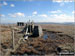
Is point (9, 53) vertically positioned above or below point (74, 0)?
below

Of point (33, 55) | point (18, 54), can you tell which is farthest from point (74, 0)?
point (18, 54)

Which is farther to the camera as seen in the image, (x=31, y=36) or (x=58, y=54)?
(x=31, y=36)

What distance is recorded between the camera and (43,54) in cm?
260

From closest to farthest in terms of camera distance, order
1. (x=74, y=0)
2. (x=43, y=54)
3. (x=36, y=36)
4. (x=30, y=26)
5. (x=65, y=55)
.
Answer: (x=74, y=0) → (x=65, y=55) → (x=43, y=54) → (x=36, y=36) → (x=30, y=26)

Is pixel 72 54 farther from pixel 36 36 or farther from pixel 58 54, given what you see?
pixel 36 36

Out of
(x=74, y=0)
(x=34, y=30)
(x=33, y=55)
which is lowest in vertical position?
(x=33, y=55)

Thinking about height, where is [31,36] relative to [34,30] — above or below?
below

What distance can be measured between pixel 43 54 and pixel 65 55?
650 millimetres

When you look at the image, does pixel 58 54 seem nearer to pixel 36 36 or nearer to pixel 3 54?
pixel 3 54

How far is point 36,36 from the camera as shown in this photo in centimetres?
495

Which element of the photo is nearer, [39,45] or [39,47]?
[39,47]

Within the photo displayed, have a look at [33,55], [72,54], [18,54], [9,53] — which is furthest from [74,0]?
[9,53]

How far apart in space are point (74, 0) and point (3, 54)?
2.54 metres

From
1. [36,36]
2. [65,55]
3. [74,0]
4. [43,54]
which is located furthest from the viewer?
[36,36]
